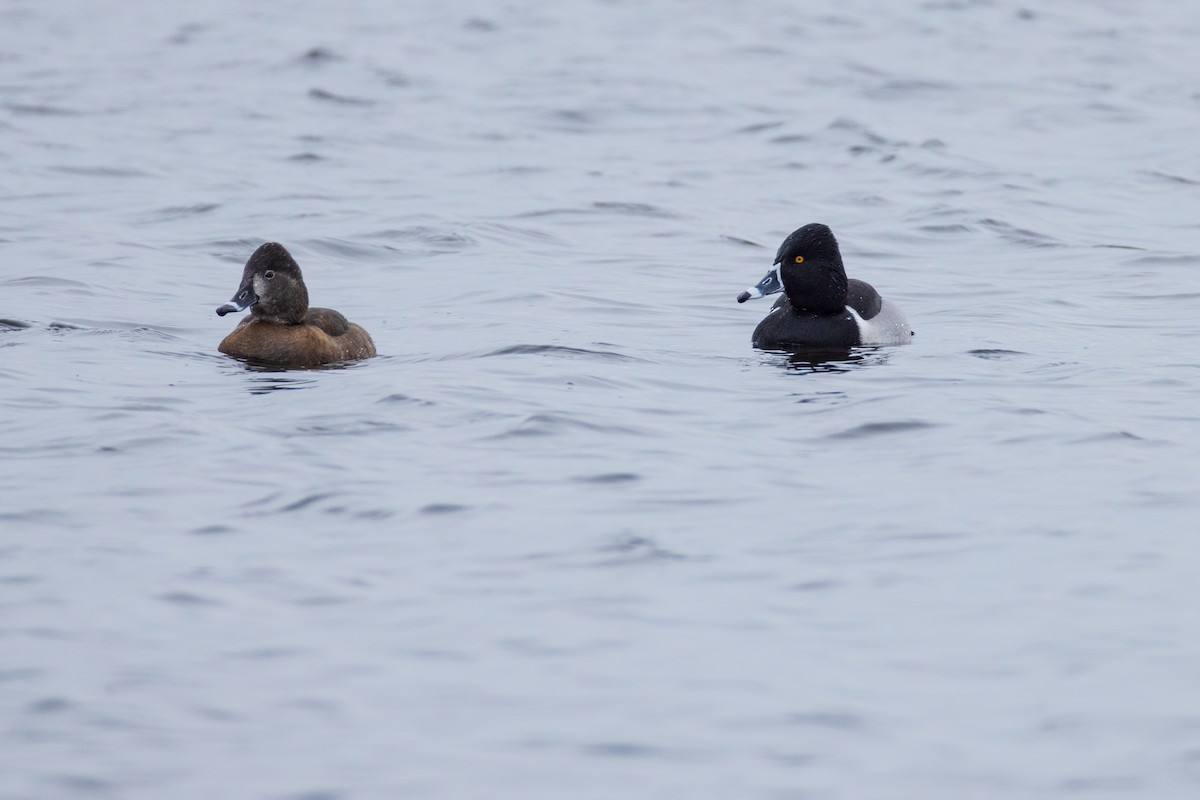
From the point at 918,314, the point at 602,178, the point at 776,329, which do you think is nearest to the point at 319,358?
the point at 776,329

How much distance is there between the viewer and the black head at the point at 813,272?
1262 centimetres

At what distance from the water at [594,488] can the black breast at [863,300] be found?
543 mm

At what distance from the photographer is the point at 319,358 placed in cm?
1141

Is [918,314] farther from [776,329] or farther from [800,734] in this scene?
[800,734]

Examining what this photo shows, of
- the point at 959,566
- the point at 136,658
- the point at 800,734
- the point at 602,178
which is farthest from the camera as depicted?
the point at 602,178

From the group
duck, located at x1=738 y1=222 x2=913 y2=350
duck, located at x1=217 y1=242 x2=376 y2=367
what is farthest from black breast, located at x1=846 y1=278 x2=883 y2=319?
duck, located at x1=217 y1=242 x2=376 y2=367

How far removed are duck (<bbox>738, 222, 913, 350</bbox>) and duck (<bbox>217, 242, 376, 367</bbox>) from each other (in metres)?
2.87

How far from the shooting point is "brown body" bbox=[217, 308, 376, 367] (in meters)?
11.4

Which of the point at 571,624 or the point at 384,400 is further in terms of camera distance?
the point at 384,400

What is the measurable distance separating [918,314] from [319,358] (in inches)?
198

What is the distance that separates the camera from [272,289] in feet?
38.4

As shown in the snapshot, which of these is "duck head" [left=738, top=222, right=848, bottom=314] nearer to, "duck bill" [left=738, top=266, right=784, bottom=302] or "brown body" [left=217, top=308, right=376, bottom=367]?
"duck bill" [left=738, top=266, right=784, bottom=302]

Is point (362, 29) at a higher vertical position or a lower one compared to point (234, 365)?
higher

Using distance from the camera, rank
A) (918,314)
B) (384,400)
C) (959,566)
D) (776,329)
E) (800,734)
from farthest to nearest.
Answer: (918,314), (776,329), (384,400), (959,566), (800,734)
